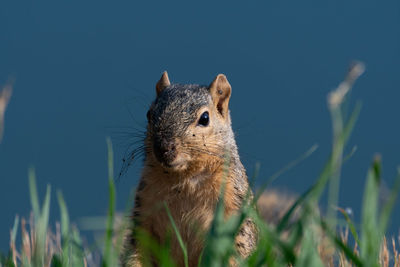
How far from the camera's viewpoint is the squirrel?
288 cm

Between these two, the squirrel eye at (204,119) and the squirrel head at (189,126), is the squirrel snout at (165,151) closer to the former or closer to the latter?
the squirrel head at (189,126)

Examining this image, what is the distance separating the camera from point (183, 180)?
9.73 feet

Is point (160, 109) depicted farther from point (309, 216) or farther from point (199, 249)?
point (309, 216)

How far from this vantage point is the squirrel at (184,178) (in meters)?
2.88

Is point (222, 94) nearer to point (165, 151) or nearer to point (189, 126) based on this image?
point (189, 126)

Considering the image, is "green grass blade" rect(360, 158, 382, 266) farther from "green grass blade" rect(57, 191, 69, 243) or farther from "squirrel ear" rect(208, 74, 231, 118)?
"squirrel ear" rect(208, 74, 231, 118)

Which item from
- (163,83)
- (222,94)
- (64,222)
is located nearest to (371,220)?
(64,222)

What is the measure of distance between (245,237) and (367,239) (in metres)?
1.50

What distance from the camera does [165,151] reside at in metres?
2.79

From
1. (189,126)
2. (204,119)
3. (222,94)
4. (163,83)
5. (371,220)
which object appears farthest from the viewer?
(163,83)

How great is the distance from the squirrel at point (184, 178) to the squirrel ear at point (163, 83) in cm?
35

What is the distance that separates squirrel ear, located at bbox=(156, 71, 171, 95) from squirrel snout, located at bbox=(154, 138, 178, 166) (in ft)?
2.49

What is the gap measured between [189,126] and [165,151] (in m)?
0.24

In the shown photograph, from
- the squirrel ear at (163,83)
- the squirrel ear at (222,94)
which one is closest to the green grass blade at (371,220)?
the squirrel ear at (222,94)
